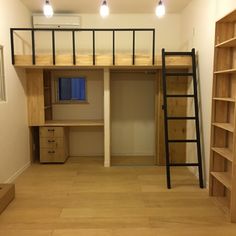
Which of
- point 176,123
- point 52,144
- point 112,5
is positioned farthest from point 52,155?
point 112,5

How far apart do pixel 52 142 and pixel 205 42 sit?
3297 mm

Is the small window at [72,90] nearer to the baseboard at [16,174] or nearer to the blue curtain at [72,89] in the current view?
the blue curtain at [72,89]

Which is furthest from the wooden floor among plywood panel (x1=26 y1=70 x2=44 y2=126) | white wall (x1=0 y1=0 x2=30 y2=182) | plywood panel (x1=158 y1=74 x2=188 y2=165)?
plywood panel (x1=26 y1=70 x2=44 y2=126)

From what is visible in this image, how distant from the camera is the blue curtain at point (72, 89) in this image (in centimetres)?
561

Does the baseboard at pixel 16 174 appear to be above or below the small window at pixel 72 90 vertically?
below

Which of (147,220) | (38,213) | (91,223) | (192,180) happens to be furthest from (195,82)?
(38,213)

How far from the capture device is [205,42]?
383cm

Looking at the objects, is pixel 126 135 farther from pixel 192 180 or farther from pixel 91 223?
pixel 91 223

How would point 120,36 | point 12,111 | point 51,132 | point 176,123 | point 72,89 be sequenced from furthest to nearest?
1. point 72,89
2. point 120,36
3. point 51,132
4. point 176,123
5. point 12,111

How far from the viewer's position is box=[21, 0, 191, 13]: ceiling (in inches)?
178

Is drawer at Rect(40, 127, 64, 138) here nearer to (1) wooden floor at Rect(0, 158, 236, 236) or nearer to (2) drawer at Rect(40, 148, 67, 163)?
(2) drawer at Rect(40, 148, 67, 163)

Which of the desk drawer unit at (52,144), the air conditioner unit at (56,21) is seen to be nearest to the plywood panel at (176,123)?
the desk drawer unit at (52,144)

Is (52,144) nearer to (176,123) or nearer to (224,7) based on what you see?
(176,123)

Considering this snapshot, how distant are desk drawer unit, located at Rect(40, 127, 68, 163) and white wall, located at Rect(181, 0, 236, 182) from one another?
2672 millimetres
